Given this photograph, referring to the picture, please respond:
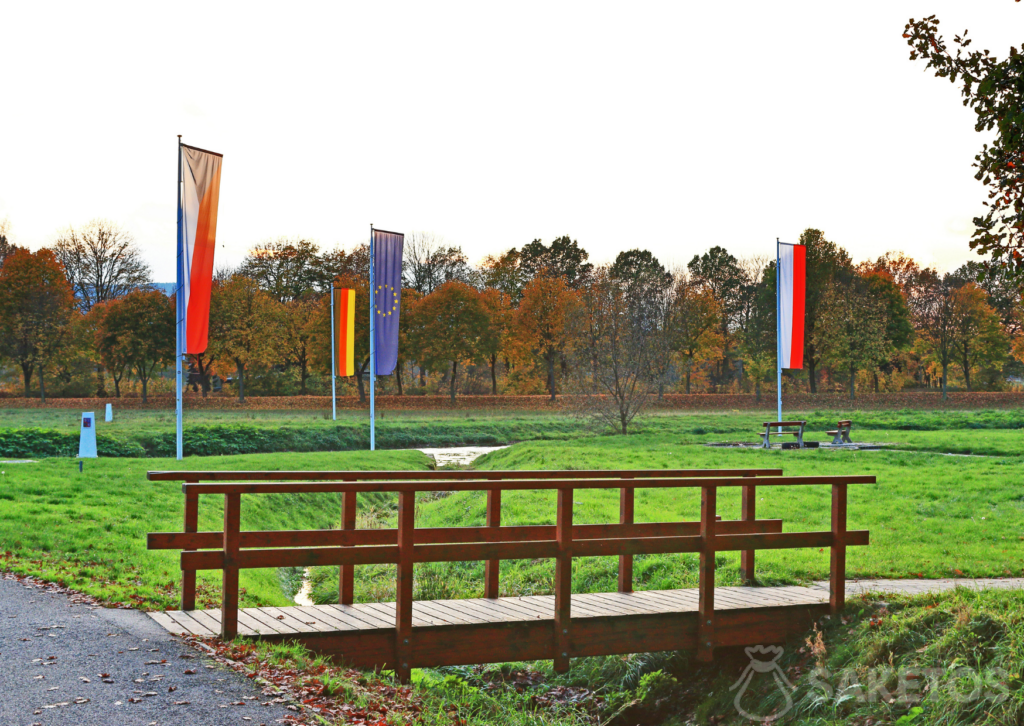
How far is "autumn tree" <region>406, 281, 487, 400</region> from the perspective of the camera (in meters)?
52.8

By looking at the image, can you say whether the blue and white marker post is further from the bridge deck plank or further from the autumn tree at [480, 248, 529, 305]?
the autumn tree at [480, 248, 529, 305]

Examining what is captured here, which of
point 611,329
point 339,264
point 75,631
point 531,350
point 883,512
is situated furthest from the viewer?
point 339,264

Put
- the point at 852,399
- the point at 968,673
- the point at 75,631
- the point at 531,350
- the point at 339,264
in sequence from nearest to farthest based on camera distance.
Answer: the point at 968,673, the point at 75,631, the point at 852,399, the point at 531,350, the point at 339,264

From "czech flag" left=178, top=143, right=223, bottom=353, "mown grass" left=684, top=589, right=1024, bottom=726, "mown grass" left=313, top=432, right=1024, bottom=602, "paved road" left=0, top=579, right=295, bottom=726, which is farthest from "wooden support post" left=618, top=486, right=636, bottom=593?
"czech flag" left=178, top=143, right=223, bottom=353

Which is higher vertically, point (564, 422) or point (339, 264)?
point (339, 264)

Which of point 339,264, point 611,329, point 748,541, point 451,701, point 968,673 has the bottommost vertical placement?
point 451,701

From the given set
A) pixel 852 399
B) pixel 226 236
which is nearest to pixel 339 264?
pixel 226 236

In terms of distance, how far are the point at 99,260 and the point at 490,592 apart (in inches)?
2583

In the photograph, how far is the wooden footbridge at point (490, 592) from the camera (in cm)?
638

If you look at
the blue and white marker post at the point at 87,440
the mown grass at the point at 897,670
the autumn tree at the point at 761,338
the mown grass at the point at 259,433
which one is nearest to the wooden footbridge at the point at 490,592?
the mown grass at the point at 897,670

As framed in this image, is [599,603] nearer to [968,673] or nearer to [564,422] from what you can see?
[968,673]

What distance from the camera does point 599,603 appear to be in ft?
25.0

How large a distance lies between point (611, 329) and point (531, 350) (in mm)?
25283

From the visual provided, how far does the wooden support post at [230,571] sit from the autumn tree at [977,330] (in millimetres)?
63062
